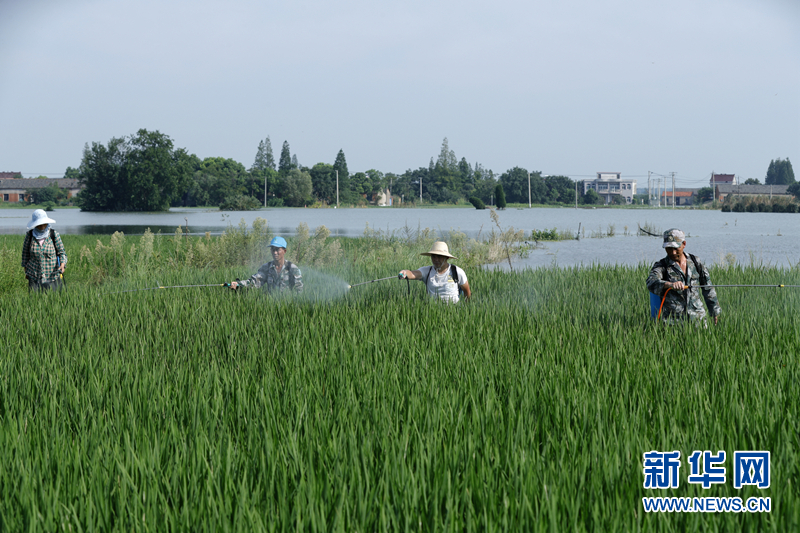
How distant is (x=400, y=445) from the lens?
8.79 feet

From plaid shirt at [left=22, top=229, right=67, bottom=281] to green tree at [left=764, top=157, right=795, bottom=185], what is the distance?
153209 mm

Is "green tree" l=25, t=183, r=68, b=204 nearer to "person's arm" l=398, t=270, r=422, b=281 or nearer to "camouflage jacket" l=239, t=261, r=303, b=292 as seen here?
"camouflage jacket" l=239, t=261, r=303, b=292

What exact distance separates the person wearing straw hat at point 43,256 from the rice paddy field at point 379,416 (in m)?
1.81

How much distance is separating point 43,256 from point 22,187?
142m

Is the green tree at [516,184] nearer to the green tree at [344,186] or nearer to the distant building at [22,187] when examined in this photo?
the green tree at [344,186]

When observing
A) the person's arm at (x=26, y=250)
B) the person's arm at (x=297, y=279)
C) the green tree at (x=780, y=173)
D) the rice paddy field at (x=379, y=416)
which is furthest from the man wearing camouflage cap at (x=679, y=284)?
the green tree at (x=780, y=173)

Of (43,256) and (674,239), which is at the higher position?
(674,239)

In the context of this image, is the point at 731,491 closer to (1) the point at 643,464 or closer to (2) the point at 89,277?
(1) the point at 643,464

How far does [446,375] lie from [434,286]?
133 inches

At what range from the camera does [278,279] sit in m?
7.97

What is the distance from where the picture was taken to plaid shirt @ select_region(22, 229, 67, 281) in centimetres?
843

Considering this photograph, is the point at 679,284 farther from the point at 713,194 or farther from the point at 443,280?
the point at 713,194

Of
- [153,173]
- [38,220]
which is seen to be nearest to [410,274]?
[38,220]

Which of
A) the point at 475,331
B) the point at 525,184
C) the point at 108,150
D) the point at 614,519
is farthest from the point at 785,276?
the point at 525,184
